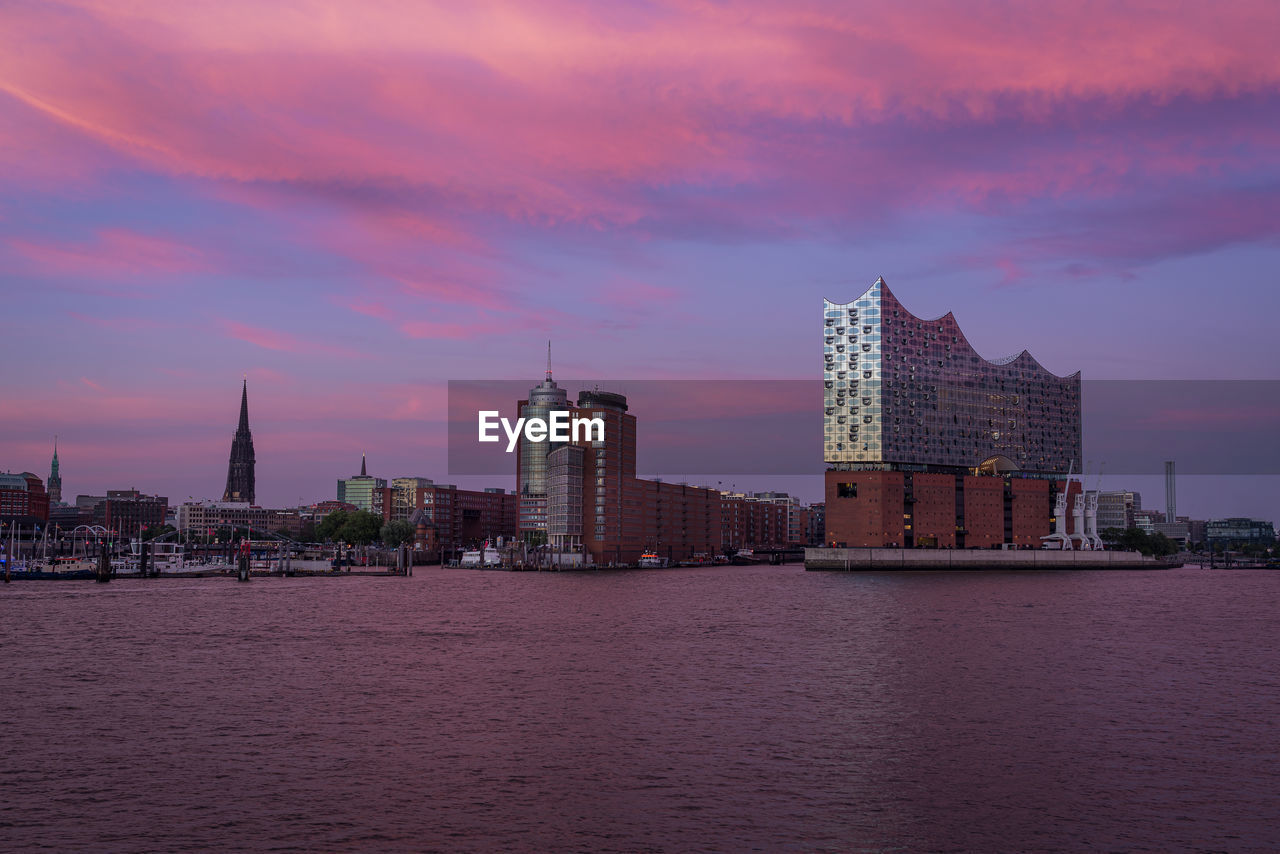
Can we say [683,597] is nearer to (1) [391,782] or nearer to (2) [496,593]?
(2) [496,593]

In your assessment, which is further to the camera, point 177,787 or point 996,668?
point 996,668

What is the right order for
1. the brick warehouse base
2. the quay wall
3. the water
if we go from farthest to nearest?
the brick warehouse base
the quay wall
the water

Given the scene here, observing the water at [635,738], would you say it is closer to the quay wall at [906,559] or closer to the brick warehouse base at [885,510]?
the quay wall at [906,559]

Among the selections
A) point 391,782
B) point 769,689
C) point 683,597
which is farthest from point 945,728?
point 683,597

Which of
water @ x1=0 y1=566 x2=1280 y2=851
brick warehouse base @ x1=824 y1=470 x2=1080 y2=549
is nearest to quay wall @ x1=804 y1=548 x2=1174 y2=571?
brick warehouse base @ x1=824 y1=470 x2=1080 y2=549

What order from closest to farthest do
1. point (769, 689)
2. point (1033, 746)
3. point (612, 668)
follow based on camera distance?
point (1033, 746) < point (769, 689) < point (612, 668)

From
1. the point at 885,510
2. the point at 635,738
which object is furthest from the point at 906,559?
the point at 635,738

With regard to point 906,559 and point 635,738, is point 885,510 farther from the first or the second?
point 635,738

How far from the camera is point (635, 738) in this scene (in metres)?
34.6

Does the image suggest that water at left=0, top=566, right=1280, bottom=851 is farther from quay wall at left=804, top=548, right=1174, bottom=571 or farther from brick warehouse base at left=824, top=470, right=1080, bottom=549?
brick warehouse base at left=824, top=470, right=1080, bottom=549

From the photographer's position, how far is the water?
81.4 feet

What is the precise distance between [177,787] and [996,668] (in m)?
38.4

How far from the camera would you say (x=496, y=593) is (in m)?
119

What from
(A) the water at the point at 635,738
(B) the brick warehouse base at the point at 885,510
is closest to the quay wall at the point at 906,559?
(B) the brick warehouse base at the point at 885,510
